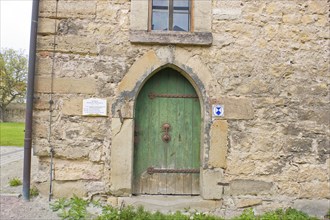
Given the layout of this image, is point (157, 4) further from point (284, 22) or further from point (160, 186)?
point (160, 186)

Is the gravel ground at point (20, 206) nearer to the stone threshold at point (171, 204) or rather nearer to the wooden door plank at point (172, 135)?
the stone threshold at point (171, 204)

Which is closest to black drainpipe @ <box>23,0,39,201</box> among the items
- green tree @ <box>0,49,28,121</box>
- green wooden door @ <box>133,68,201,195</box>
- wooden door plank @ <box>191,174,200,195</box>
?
green wooden door @ <box>133,68,201,195</box>

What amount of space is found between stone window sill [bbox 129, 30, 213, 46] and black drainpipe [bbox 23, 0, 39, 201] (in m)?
1.29

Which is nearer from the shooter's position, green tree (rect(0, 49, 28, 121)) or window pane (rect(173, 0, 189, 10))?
window pane (rect(173, 0, 189, 10))

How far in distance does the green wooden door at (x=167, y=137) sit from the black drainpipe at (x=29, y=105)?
55.3 inches

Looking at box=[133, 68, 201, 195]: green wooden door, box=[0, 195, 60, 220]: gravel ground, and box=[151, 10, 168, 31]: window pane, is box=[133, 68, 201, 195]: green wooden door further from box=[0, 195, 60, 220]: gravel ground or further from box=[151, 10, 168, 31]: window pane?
box=[0, 195, 60, 220]: gravel ground

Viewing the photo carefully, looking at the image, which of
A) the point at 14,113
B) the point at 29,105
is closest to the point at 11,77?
the point at 14,113

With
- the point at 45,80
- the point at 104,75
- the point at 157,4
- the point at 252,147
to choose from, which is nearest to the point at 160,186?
the point at 252,147

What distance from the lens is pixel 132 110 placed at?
12.8ft

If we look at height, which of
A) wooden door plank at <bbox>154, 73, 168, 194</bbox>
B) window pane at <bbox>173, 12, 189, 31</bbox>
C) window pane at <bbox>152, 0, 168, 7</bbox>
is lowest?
wooden door plank at <bbox>154, 73, 168, 194</bbox>

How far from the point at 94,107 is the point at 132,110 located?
51cm

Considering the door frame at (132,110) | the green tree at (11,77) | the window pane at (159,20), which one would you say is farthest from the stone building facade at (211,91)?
the green tree at (11,77)

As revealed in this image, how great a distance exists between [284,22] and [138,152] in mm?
2751

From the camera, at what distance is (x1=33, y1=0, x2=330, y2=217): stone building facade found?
12.8ft
